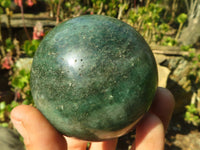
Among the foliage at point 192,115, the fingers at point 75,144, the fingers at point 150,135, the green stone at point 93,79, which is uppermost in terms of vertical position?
the green stone at point 93,79

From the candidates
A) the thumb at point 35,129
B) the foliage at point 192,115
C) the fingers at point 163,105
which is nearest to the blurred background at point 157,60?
the foliage at point 192,115

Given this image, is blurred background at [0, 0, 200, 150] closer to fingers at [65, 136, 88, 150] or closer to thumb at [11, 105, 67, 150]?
fingers at [65, 136, 88, 150]

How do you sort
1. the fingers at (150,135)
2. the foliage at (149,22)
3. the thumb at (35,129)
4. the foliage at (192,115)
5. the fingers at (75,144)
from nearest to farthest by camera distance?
1. the thumb at (35,129)
2. the fingers at (150,135)
3. the fingers at (75,144)
4. the foliage at (192,115)
5. the foliage at (149,22)

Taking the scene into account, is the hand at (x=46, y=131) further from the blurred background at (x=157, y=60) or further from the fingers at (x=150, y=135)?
the blurred background at (x=157, y=60)

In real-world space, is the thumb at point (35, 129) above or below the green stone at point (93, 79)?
below

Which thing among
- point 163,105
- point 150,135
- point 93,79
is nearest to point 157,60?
point 163,105

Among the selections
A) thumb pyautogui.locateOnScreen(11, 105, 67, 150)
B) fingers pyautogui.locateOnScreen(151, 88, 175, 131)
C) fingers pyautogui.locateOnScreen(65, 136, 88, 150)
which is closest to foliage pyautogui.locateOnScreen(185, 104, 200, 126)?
fingers pyautogui.locateOnScreen(151, 88, 175, 131)

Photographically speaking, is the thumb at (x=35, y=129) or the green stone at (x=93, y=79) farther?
the thumb at (x=35, y=129)

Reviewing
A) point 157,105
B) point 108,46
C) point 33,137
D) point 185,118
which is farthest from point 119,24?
point 185,118
